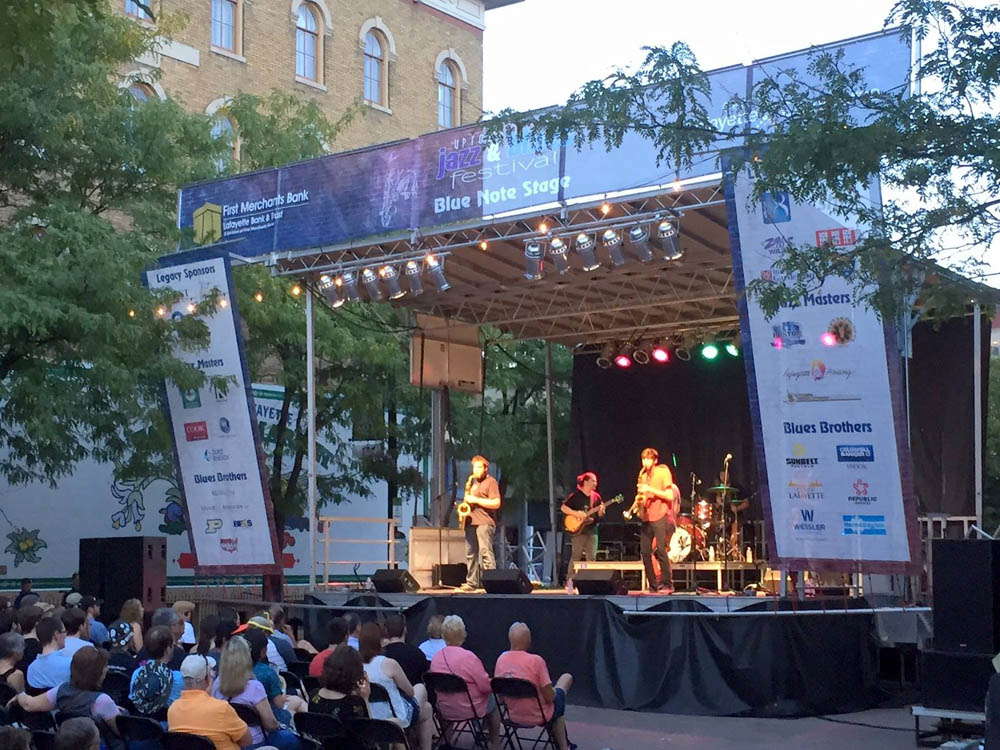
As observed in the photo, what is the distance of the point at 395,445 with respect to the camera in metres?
22.8

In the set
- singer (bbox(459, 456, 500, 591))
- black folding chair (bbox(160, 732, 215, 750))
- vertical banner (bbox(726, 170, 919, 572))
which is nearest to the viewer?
black folding chair (bbox(160, 732, 215, 750))

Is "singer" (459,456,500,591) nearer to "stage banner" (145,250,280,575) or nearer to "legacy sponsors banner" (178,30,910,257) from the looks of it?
"stage banner" (145,250,280,575)

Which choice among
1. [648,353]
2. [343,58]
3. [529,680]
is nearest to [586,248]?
[529,680]

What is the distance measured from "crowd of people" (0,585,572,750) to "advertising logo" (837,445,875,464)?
3.79 m

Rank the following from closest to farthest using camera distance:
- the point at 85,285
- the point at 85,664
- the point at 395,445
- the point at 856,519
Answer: the point at 85,664 → the point at 856,519 → the point at 85,285 → the point at 395,445

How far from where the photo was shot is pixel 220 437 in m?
16.3

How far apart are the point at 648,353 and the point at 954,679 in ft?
39.0

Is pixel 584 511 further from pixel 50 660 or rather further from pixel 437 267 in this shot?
pixel 50 660

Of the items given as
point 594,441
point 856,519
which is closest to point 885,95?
point 856,519

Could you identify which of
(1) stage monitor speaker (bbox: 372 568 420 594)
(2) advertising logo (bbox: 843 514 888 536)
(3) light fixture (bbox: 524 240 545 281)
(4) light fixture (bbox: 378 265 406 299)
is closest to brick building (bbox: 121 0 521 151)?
(4) light fixture (bbox: 378 265 406 299)

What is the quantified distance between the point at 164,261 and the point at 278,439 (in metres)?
5.76

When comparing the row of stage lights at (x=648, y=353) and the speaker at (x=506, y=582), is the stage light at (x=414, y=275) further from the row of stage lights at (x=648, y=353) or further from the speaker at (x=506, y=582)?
the row of stage lights at (x=648, y=353)

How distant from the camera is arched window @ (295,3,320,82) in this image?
29031 millimetres

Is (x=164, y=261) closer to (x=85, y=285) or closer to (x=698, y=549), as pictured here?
(x=85, y=285)
